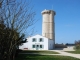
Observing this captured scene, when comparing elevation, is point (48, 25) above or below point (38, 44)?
above

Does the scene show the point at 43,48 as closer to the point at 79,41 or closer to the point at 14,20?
the point at 79,41

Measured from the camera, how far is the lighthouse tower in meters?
65.9

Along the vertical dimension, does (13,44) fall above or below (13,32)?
below

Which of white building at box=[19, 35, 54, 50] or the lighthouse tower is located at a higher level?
the lighthouse tower

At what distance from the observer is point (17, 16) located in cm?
544

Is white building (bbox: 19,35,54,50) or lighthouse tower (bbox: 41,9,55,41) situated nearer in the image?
white building (bbox: 19,35,54,50)

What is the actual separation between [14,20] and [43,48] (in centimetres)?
5121

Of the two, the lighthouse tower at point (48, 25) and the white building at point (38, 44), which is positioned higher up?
the lighthouse tower at point (48, 25)

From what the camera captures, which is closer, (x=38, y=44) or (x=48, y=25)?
(x=38, y=44)

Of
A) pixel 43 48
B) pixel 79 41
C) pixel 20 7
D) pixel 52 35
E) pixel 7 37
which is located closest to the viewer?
pixel 7 37

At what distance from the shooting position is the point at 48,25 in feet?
218

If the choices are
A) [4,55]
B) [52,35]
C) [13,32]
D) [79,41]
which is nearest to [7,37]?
[13,32]

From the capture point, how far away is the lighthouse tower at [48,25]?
216 ft

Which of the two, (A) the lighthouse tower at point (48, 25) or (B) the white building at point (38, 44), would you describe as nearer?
(B) the white building at point (38, 44)
